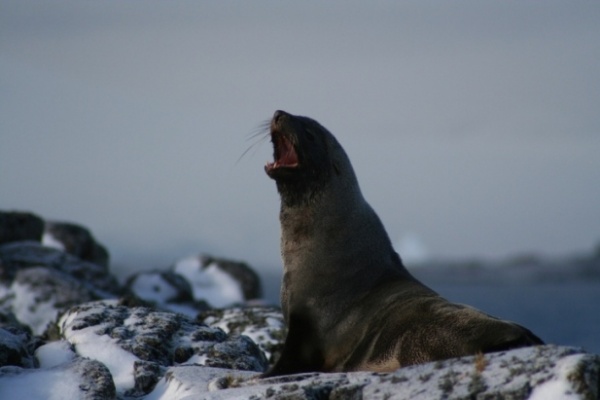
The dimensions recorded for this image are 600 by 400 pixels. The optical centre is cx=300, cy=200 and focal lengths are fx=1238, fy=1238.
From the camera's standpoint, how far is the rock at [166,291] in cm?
2390

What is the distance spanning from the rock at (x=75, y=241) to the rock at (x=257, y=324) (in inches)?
600

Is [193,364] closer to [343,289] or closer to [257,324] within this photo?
[343,289]

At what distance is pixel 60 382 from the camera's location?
10867 mm

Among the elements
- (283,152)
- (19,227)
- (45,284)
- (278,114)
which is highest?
(278,114)

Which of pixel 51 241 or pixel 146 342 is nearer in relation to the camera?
pixel 146 342

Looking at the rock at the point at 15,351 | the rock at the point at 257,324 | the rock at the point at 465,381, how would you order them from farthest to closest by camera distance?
the rock at the point at 257,324 → the rock at the point at 15,351 → the rock at the point at 465,381

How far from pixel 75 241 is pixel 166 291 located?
28.4ft

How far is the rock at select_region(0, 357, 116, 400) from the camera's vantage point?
10.7m

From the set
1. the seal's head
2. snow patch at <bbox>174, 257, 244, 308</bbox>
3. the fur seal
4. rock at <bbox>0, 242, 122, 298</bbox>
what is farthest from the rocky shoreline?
snow patch at <bbox>174, 257, 244, 308</bbox>

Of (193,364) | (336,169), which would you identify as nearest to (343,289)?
(336,169)

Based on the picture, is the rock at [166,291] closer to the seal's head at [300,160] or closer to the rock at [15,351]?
the seal's head at [300,160]

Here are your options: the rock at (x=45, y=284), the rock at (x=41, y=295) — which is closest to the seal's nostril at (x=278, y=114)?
the rock at (x=45, y=284)

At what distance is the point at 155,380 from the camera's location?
1154cm

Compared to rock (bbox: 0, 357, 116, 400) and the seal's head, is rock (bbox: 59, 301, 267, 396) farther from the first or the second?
the seal's head
